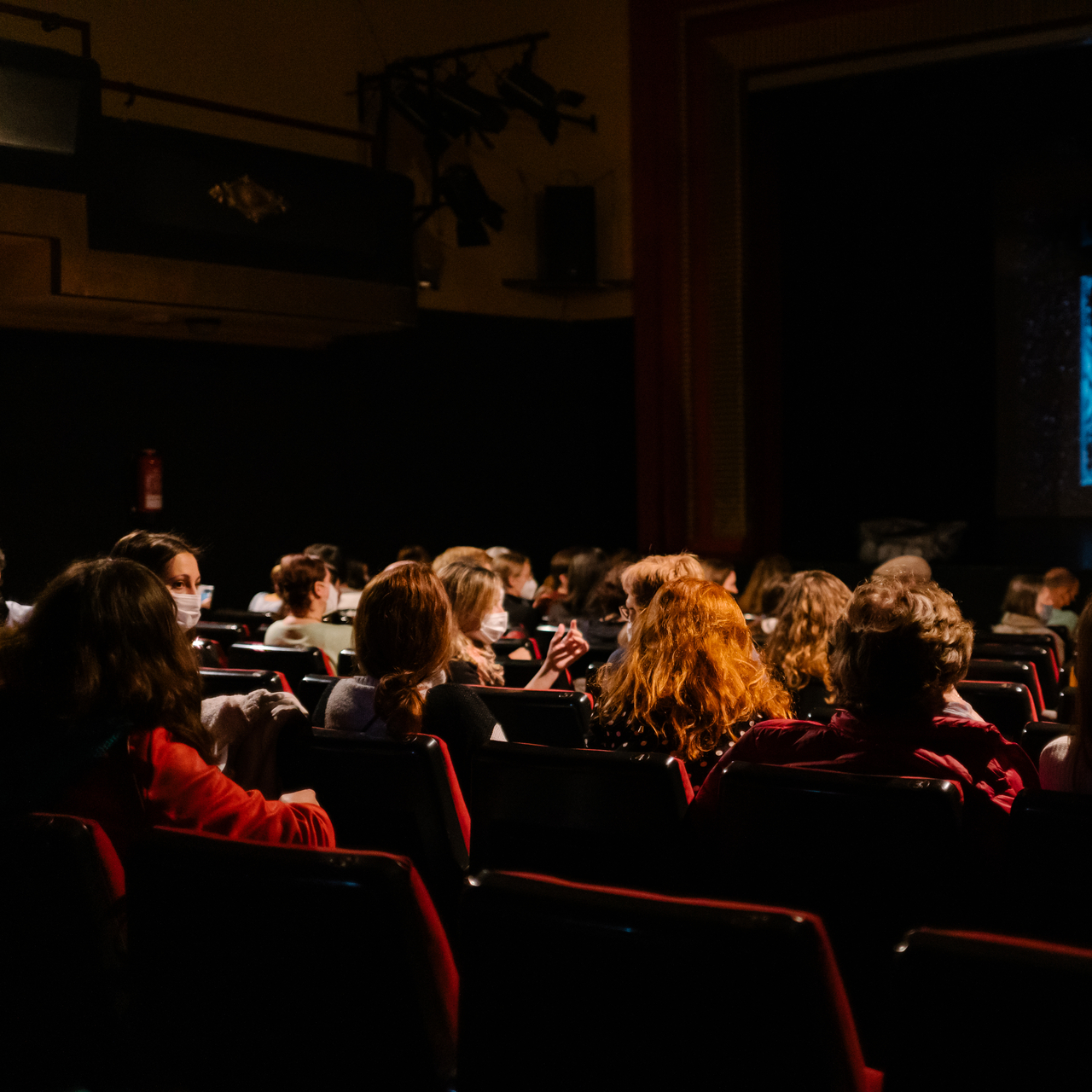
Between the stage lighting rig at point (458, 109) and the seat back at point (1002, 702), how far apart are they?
20.6ft

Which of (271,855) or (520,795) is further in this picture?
(520,795)

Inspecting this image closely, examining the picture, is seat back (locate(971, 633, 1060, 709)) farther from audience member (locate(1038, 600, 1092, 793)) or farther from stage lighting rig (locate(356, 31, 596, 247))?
stage lighting rig (locate(356, 31, 596, 247))

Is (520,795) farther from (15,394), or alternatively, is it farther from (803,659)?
(15,394)

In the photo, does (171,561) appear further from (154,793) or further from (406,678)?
(154,793)

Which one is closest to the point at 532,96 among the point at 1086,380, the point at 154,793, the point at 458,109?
the point at 458,109

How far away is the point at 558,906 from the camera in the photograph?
121cm

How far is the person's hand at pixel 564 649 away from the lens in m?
3.23

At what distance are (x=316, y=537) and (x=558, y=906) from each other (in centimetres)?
802

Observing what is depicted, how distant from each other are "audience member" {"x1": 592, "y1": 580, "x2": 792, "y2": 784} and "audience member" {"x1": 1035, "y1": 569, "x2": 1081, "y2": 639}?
11.9ft

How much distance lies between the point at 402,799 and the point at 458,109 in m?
7.13

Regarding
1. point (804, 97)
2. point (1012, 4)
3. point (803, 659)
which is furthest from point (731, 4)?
point (803, 659)

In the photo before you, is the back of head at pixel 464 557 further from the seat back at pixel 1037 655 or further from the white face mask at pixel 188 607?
the seat back at pixel 1037 655

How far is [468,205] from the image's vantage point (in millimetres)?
8586

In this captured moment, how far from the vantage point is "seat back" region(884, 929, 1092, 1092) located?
3.39ft
